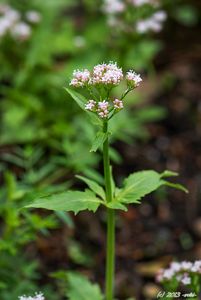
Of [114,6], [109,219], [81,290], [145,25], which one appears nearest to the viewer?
[109,219]

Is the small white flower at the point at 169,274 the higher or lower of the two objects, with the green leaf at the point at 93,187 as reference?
lower

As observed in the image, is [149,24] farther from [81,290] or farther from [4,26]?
[81,290]

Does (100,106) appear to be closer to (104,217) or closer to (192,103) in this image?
(104,217)

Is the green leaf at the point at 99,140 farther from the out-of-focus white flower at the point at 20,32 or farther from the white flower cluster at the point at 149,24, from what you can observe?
the out-of-focus white flower at the point at 20,32

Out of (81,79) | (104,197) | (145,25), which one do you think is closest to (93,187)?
(104,197)

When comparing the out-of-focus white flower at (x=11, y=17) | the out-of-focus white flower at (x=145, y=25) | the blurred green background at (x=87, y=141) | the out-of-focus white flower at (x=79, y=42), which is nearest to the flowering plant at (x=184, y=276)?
the blurred green background at (x=87, y=141)

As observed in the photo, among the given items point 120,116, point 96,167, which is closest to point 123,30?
point 120,116
